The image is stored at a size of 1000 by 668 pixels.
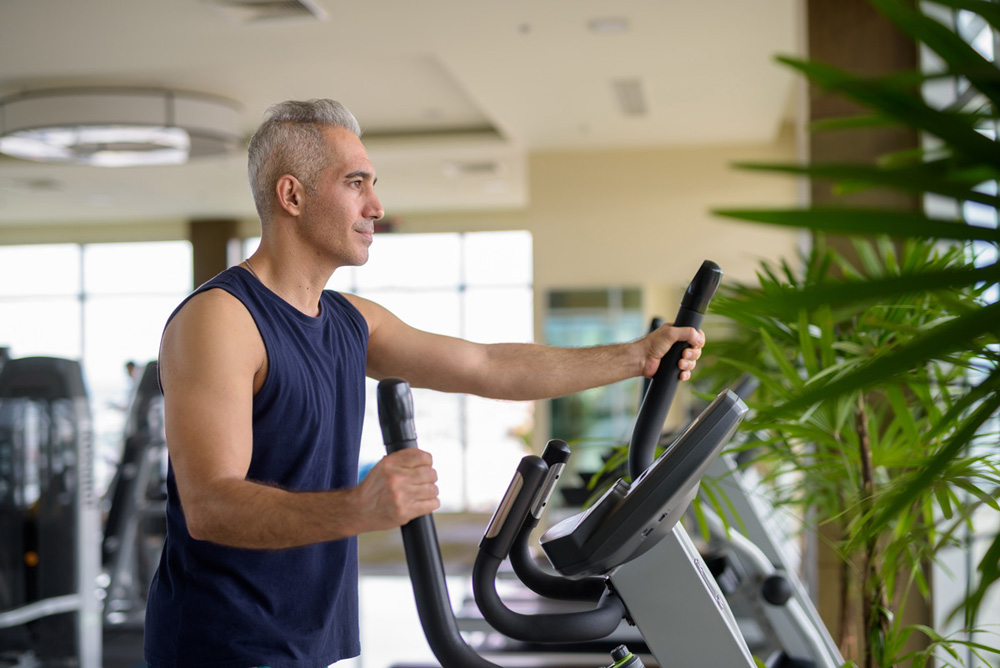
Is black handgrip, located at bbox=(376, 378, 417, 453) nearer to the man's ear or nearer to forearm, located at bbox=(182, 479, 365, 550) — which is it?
forearm, located at bbox=(182, 479, 365, 550)

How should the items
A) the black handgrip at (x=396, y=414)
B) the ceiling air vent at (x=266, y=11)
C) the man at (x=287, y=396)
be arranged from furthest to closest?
1. the ceiling air vent at (x=266, y=11)
2. the man at (x=287, y=396)
3. the black handgrip at (x=396, y=414)

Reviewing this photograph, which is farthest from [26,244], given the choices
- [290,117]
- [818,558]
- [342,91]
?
[290,117]

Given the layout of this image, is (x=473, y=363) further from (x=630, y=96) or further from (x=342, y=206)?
(x=630, y=96)

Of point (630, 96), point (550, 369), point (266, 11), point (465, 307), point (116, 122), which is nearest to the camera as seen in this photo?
point (550, 369)

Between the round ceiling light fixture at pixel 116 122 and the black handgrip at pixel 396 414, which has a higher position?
the round ceiling light fixture at pixel 116 122

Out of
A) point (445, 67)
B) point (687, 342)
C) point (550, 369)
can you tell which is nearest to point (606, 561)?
point (687, 342)

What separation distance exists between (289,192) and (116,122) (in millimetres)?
4945

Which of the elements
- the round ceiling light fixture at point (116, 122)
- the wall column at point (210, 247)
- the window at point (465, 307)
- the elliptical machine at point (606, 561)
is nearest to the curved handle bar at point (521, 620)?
the elliptical machine at point (606, 561)

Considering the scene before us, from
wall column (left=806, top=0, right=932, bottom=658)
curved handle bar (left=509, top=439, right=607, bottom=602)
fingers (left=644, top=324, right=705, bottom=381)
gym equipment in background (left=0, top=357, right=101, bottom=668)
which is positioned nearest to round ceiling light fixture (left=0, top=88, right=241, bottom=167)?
gym equipment in background (left=0, top=357, right=101, bottom=668)

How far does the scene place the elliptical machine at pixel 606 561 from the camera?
944 millimetres

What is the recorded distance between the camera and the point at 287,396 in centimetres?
141

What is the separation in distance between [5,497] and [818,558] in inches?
142

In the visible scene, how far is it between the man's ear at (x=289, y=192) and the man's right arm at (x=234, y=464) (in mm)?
229

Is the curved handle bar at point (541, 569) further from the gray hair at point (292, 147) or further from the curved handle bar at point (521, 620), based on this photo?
the gray hair at point (292, 147)
